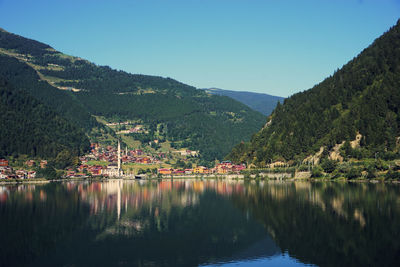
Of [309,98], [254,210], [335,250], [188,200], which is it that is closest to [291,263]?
[335,250]

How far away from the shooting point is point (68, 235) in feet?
192

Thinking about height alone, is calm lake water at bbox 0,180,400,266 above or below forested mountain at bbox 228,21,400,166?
below

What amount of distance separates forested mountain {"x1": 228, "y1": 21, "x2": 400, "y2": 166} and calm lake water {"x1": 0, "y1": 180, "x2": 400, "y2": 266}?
47477 mm

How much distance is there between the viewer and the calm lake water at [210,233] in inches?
1818

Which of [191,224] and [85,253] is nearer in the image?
[85,253]

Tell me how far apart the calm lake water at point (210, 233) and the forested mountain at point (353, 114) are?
47.5m

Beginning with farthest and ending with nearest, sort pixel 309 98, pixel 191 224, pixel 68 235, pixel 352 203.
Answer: pixel 309 98 → pixel 352 203 → pixel 191 224 → pixel 68 235

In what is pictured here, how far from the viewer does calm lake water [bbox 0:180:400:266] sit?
46188mm

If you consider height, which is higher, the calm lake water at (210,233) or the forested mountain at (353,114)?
the forested mountain at (353,114)

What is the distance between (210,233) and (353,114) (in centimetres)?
10041

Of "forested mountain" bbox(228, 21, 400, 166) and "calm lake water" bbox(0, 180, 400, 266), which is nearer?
"calm lake water" bbox(0, 180, 400, 266)

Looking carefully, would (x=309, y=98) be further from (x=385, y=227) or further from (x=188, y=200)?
(x=385, y=227)

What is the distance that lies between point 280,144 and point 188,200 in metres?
84.3

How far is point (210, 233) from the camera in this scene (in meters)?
60.1
